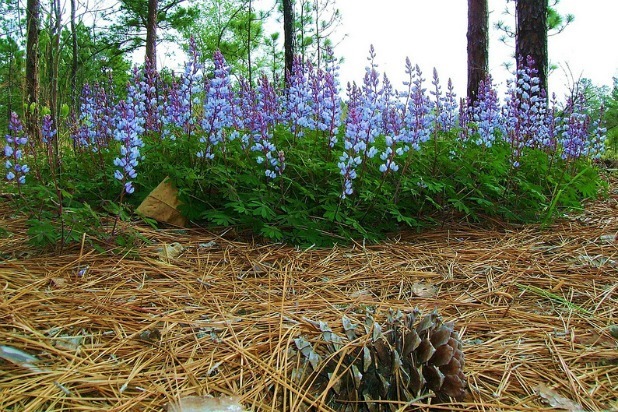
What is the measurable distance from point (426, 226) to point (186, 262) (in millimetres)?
1689

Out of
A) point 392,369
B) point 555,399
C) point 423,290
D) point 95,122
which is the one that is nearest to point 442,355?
point 392,369

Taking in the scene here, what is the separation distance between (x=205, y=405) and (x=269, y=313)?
0.60 metres

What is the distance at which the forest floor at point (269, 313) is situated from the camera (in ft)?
4.69

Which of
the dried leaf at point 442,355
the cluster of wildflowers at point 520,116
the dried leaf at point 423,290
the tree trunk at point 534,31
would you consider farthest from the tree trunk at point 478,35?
the dried leaf at point 442,355

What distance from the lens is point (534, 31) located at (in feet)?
18.0

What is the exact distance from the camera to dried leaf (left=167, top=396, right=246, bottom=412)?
1325mm

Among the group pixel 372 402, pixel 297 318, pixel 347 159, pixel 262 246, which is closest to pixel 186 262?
pixel 262 246

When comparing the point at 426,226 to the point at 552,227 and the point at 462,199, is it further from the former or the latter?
the point at 552,227

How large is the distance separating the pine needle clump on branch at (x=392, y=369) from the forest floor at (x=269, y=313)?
5cm

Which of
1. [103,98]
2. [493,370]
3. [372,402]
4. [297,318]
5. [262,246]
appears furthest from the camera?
[103,98]

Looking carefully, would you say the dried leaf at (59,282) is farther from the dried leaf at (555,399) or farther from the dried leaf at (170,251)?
the dried leaf at (555,399)

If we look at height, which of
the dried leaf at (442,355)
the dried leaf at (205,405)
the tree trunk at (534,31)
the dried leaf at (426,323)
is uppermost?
the tree trunk at (534,31)

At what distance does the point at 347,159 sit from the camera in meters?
2.93

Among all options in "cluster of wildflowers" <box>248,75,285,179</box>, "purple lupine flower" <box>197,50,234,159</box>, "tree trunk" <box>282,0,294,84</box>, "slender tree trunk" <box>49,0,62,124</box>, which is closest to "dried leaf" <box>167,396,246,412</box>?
"cluster of wildflowers" <box>248,75,285,179</box>
